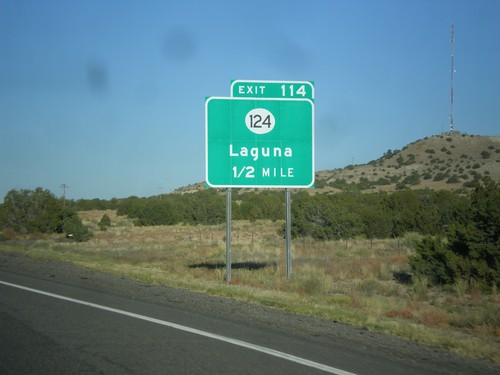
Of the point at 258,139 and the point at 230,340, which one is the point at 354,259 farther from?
the point at 230,340

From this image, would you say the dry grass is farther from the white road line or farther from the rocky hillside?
the rocky hillside

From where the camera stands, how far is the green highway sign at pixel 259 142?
18359mm

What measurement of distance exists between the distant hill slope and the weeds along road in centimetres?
6534

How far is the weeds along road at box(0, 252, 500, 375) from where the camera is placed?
7582 millimetres

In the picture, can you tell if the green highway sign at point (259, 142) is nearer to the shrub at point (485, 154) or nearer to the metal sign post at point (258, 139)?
the metal sign post at point (258, 139)

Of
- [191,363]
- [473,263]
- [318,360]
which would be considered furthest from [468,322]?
[473,263]

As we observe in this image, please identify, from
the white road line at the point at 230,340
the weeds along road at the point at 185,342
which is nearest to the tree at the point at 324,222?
the weeds along road at the point at 185,342

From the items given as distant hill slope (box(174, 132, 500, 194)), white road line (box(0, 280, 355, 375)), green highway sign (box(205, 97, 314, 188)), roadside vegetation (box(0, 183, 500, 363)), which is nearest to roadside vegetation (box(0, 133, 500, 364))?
roadside vegetation (box(0, 183, 500, 363))

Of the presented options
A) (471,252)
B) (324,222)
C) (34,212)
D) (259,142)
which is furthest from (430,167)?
(259,142)

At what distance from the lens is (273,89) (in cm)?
1903

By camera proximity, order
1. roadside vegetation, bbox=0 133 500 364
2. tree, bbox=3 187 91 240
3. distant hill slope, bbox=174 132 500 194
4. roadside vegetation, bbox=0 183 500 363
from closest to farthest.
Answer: roadside vegetation, bbox=0 183 500 363
roadside vegetation, bbox=0 133 500 364
tree, bbox=3 187 91 240
distant hill slope, bbox=174 132 500 194

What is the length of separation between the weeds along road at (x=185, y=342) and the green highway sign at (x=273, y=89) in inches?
303

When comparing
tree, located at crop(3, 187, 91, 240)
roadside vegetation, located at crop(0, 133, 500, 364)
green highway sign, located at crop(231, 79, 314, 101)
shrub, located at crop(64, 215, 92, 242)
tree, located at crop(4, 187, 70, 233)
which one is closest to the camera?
roadside vegetation, located at crop(0, 133, 500, 364)

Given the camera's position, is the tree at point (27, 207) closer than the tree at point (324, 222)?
No
